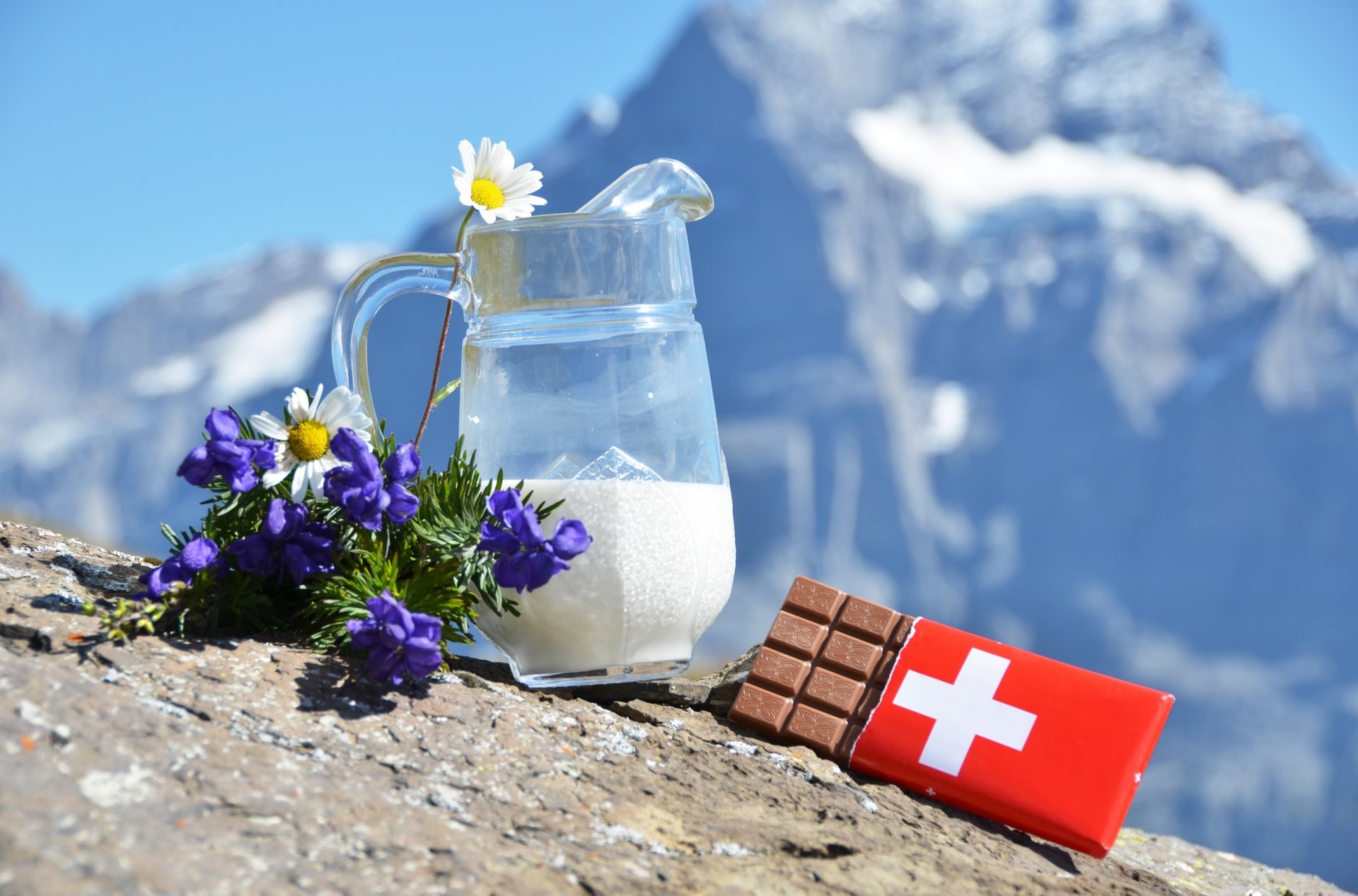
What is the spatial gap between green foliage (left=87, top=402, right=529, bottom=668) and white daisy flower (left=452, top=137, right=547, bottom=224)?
56cm

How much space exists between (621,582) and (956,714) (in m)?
0.84

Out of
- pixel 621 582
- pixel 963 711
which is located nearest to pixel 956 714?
pixel 963 711

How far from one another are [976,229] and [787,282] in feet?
131

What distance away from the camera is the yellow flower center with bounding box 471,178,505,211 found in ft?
8.10

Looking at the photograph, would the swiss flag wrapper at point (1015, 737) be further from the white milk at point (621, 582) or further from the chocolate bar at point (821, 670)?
the white milk at point (621, 582)

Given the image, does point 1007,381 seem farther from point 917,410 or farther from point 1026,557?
point 1026,557

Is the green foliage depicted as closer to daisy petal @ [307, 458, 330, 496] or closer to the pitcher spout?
daisy petal @ [307, 458, 330, 496]

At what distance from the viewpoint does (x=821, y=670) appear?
2723mm

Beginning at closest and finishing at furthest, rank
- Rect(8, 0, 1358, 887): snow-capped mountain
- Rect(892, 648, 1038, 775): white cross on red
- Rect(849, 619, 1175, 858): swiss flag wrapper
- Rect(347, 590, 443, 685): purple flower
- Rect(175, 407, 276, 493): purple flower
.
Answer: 1. Rect(347, 590, 443, 685): purple flower
2. Rect(175, 407, 276, 493): purple flower
3. Rect(849, 619, 1175, 858): swiss flag wrapper
4. Rect(892, 648, 1038, 775): white cross on red
5. Rect(8, 0, 1358, 887): snow-capped mountain

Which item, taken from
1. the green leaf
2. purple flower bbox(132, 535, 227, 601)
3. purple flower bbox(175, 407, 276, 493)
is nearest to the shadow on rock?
purple flower bbox(132, 535, 227, 601)

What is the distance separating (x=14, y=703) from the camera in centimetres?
175

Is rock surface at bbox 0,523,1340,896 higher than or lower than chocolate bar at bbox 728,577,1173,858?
lower

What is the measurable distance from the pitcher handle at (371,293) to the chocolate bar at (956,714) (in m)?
1.11

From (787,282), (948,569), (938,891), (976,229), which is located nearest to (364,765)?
(938,891)
